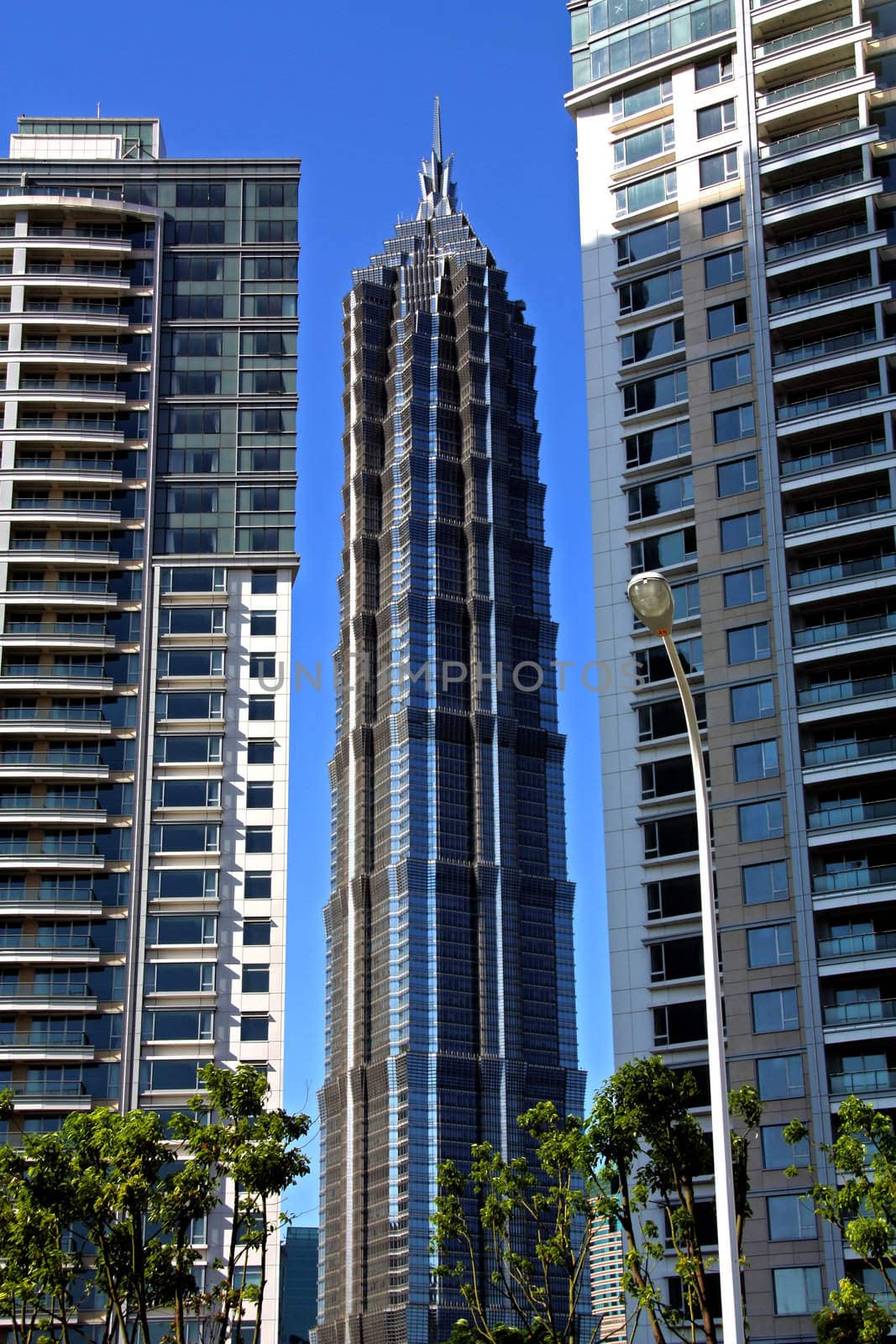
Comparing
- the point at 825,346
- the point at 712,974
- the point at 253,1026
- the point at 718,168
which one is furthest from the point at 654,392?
the point at 712,974

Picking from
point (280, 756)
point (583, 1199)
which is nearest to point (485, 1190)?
point (280, 756)

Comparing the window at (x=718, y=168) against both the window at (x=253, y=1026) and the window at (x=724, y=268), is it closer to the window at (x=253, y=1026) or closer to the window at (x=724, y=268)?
the window at (x=724, y=268)

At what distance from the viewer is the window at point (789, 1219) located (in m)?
71.7

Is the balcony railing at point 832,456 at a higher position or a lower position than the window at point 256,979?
higher

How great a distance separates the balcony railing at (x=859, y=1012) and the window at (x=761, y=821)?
7805 mm

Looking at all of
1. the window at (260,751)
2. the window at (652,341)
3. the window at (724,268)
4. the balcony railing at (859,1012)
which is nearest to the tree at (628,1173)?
the balcony railing at (859,1012)

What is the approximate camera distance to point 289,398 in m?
97.7

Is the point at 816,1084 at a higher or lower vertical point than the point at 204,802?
lower

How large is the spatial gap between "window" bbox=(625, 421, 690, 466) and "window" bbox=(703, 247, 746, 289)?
6796mm

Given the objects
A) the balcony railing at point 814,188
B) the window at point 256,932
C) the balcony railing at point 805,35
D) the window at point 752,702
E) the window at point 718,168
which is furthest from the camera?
the window at point 718,168

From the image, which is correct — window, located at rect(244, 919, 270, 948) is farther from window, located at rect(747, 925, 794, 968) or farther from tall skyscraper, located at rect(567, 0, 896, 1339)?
window, located at rect(747, 925, 794, 968)

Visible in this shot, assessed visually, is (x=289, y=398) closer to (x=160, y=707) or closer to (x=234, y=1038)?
(x=160, y=707)

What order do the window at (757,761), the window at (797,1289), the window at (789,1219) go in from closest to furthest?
1. the window at (797,1289)
2. the window at (789,1219)
3. the window at (757,761)

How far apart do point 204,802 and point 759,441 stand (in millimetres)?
31398
